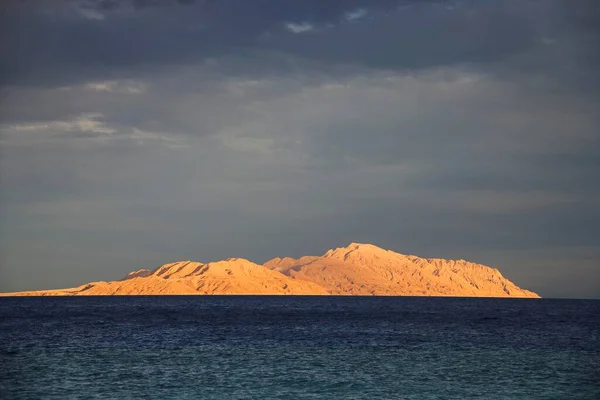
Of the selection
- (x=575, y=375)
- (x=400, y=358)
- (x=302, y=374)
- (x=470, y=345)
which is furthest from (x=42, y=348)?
(x=575, y=375)

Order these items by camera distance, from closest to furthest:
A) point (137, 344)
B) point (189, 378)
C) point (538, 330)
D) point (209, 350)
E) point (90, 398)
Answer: point (90, 398), point (189, 378), point (209, 350), point (137, 344), point (538, 330)

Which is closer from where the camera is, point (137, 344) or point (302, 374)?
point (302, 374)

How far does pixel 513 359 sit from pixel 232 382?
32585 millimetres

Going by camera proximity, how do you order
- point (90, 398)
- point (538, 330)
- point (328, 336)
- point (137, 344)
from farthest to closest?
1. point (538, 330)
2. point (328, 336)
3. point (137, 344)
4. point (90, 398)

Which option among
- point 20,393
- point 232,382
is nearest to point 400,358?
point 232,382

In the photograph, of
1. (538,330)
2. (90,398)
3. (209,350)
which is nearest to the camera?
(90,398)

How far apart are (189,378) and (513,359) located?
35.1m

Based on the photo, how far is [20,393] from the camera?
53.2m

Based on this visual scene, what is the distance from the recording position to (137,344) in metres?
86.0

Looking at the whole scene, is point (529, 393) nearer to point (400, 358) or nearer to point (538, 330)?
point (400, 358)

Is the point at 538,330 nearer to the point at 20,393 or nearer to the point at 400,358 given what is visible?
the point at 400,358

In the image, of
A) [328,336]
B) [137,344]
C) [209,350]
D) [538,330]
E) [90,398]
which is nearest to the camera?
[90,398]

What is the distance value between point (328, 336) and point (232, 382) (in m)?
44.1

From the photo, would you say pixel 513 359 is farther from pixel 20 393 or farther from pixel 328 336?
pixel 20 393
